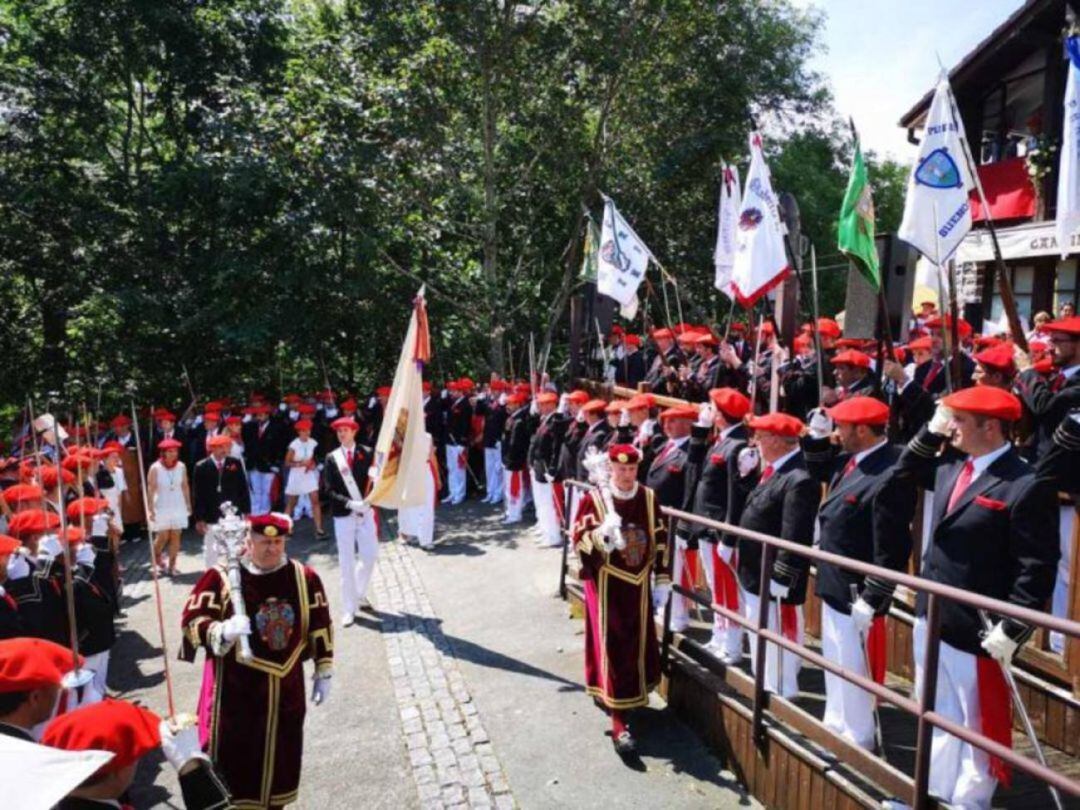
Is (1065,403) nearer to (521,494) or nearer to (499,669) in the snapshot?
(499,669)

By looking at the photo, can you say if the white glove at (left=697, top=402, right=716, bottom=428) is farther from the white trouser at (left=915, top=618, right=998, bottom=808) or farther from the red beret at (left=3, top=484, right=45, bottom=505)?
the red beret at (left=3, top=484, right=45, bottom=505)

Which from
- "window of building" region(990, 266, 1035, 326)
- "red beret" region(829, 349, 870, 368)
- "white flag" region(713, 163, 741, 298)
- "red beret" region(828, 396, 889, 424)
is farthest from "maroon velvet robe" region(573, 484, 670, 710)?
"window of building" region(990, 266, 1035, 326)

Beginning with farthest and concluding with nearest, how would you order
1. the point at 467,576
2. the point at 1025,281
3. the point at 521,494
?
1. the point at 1025,281
2. the point at 521,494
3. the point at 467,576

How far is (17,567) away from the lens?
565 centimetres

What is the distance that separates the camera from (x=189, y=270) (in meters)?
17.6

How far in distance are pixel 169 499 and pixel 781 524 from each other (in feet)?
28.0

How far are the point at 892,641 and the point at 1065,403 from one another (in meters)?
2.12

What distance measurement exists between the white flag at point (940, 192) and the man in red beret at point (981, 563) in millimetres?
2010

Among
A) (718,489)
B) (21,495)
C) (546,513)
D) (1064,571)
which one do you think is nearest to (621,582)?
(718,489)

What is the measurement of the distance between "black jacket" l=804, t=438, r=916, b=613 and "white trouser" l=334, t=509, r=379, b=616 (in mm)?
5176

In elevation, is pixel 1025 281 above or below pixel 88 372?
above

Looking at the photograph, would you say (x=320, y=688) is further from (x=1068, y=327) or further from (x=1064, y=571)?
(x=1068, y=327)

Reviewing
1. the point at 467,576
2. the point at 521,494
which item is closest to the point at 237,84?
the point at 521,494

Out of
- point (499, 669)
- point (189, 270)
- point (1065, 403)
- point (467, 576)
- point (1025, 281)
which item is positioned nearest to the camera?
point (1065, 403)
